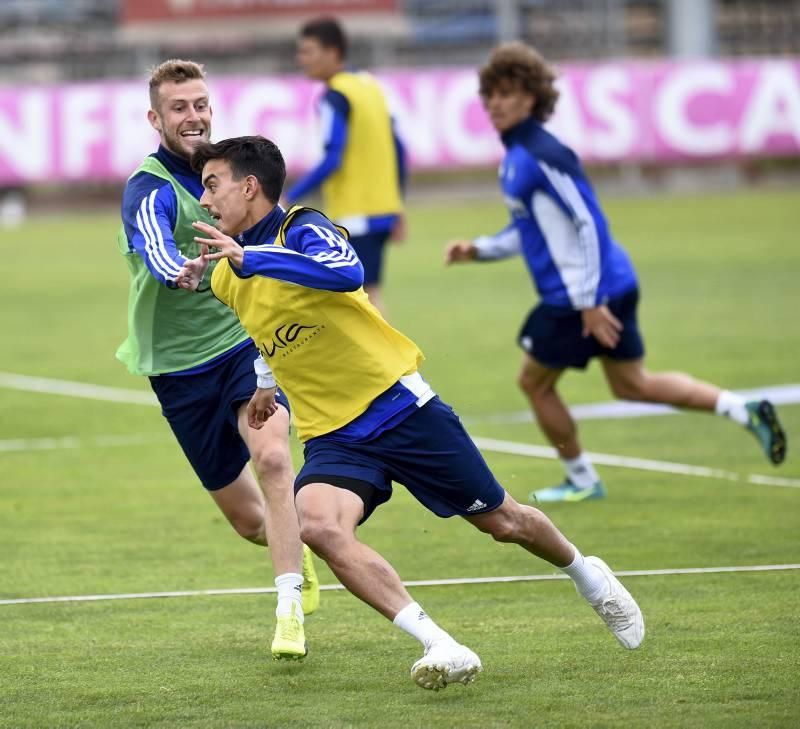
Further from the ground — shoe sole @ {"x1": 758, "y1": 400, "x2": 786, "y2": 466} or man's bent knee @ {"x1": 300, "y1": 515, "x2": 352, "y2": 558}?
man's bent knee @ {"x1": 300, "y1": 515, "x2": 352, "y2": 558}

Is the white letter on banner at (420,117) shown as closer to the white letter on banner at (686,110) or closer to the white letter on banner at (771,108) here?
the white letter on banner at (686,110)

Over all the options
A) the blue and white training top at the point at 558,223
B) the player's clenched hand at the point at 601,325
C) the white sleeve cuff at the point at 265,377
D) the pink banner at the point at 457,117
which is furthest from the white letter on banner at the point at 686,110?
the white sleeve cuff at the point at 265,377

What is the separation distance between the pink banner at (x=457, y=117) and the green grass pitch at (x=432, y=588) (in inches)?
647

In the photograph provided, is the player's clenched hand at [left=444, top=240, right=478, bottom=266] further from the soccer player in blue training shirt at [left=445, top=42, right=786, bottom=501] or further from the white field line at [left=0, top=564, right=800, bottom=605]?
the white field line at [left=0, top=564, right=800, bottom=605]

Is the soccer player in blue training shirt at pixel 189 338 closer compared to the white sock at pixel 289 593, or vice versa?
the white sock at pixel 289 593

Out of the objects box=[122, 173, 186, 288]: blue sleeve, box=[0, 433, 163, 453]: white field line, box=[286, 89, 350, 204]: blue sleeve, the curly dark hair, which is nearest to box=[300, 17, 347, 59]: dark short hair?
box=[286, 89, 350, 204]: blue sleeve

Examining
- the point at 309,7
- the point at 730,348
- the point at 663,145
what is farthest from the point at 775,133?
the point at 730,348

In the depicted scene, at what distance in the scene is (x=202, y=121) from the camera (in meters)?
6.98

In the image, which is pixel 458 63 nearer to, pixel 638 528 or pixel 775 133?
pixel 775 133

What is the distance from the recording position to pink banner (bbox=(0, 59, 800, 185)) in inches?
1243

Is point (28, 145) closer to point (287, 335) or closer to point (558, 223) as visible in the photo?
point (558, 223)

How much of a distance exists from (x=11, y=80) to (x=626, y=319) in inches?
1289

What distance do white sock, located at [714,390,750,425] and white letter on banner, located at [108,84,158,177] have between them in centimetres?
2342

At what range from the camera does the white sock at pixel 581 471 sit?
9.34 meters
